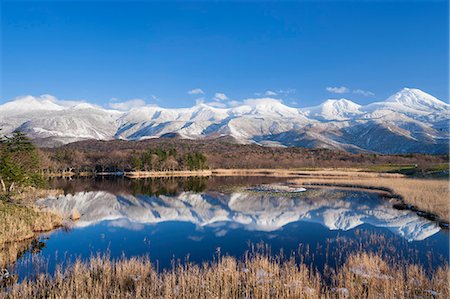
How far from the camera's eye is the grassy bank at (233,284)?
46.5 feet

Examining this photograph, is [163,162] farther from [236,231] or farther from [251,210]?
[236,231]

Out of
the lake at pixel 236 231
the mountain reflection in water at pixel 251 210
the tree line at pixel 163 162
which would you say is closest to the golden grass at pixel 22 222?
the lake at pixel 236 231

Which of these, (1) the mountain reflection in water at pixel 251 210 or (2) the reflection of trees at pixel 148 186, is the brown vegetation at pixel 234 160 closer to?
(2) the reflection of trees at pixel 148 186

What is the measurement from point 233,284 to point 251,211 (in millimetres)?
27198

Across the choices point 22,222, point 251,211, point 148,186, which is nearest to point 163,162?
point 148,186

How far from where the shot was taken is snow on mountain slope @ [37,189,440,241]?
34.1 m

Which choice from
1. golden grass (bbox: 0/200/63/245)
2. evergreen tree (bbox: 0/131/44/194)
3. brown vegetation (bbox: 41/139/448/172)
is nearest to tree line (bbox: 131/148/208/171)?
brown vegetation (bbox: 41/139/448/172)

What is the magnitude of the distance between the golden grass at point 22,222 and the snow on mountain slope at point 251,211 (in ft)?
11.0

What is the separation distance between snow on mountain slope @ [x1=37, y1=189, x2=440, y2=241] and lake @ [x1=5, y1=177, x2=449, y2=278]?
9 centimetres

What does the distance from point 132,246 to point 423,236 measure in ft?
75.2

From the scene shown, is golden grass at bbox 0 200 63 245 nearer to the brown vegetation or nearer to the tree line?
the brown vegetation

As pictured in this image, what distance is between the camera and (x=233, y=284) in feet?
50.8

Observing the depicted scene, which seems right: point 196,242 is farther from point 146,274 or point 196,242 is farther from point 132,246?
point 146,274

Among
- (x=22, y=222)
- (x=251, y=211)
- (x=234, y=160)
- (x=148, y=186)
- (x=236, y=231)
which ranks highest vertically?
(x=234, y=160)
